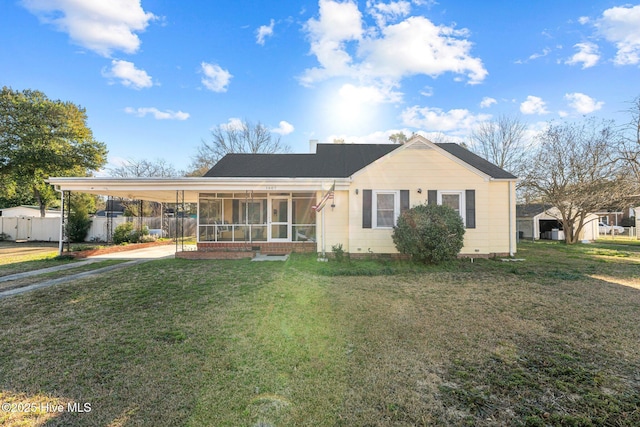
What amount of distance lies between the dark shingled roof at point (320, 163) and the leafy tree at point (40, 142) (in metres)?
14.0

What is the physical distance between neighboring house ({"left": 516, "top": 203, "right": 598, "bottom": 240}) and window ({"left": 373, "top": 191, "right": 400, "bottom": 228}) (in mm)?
16985

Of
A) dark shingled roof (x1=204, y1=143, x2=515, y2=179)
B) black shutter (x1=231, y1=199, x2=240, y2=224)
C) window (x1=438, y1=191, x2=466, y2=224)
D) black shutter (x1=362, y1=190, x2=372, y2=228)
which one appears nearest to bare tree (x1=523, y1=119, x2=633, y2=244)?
dark shingled roof (x1=204, y1=143, x2=515, y2=179)

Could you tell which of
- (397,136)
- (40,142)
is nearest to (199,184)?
(40,142)

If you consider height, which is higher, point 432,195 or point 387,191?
point 387,191

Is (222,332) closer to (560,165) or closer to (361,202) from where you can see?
(361,202)

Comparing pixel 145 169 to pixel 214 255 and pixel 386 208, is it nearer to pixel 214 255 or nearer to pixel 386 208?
pixel 214 255

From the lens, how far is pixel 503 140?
24.6 meters

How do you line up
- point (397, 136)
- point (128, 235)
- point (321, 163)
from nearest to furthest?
point (321, 163) → point (128, 235) → point (397, 136)

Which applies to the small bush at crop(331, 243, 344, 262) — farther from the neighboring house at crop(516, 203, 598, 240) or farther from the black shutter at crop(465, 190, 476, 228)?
the neighboring house at crop(516, 203, 598, 240)

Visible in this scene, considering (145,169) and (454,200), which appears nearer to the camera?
Answer: (454,200)

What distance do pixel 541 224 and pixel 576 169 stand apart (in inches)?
337

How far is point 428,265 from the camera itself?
9.72 meters

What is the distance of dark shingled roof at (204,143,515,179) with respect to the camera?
518 inches

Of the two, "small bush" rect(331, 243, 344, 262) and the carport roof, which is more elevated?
the carport roof
